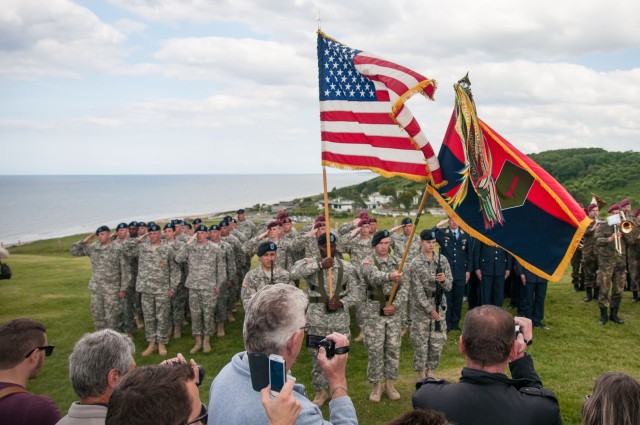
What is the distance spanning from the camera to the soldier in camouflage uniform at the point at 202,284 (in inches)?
320

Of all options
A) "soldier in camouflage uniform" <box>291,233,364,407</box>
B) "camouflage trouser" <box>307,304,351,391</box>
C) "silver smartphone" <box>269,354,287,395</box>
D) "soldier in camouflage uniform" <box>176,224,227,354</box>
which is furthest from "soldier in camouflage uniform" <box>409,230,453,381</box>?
"silver smartphone" <box>269,354,287,395</box>

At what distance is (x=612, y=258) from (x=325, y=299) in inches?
251

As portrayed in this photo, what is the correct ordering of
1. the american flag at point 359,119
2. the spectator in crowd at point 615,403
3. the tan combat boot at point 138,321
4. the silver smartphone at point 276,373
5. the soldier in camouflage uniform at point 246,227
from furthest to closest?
the soldier in camouflage uniform at point 246,227
the tan combat boot at point 138,321
the american flag at point 359,119
the spectator in crowd at point 615,403
the silver smartphone at point 276,373

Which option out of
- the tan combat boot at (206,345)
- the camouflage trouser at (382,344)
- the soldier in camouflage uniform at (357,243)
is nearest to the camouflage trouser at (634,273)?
the soldier in camouflage uniform at (357,243)

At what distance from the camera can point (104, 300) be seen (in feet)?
27.6

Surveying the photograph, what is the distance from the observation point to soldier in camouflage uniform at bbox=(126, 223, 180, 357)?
807cm

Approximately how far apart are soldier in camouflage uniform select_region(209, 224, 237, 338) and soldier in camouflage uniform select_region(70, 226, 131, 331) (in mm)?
1759

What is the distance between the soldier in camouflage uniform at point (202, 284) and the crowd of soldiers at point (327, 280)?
2 centimetres

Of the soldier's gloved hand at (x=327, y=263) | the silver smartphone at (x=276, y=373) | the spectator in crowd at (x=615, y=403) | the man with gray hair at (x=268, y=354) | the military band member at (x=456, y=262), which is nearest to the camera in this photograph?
the silver smartphone at (x=276, y=373)

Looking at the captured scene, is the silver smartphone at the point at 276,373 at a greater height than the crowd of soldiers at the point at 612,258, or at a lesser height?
greater

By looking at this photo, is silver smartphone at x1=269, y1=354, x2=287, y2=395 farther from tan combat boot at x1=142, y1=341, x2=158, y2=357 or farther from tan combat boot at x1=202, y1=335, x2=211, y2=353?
tan combat boot at x1=142, y1=341, x2=158, y2=357

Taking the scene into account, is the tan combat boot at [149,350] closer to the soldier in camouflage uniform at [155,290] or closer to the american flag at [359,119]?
the soldier in camouflage uniform at [155,290]

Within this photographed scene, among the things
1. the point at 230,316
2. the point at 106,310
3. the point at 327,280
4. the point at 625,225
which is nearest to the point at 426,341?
the point at 327,280

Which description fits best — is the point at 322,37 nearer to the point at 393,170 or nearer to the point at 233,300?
the point at 393,170
